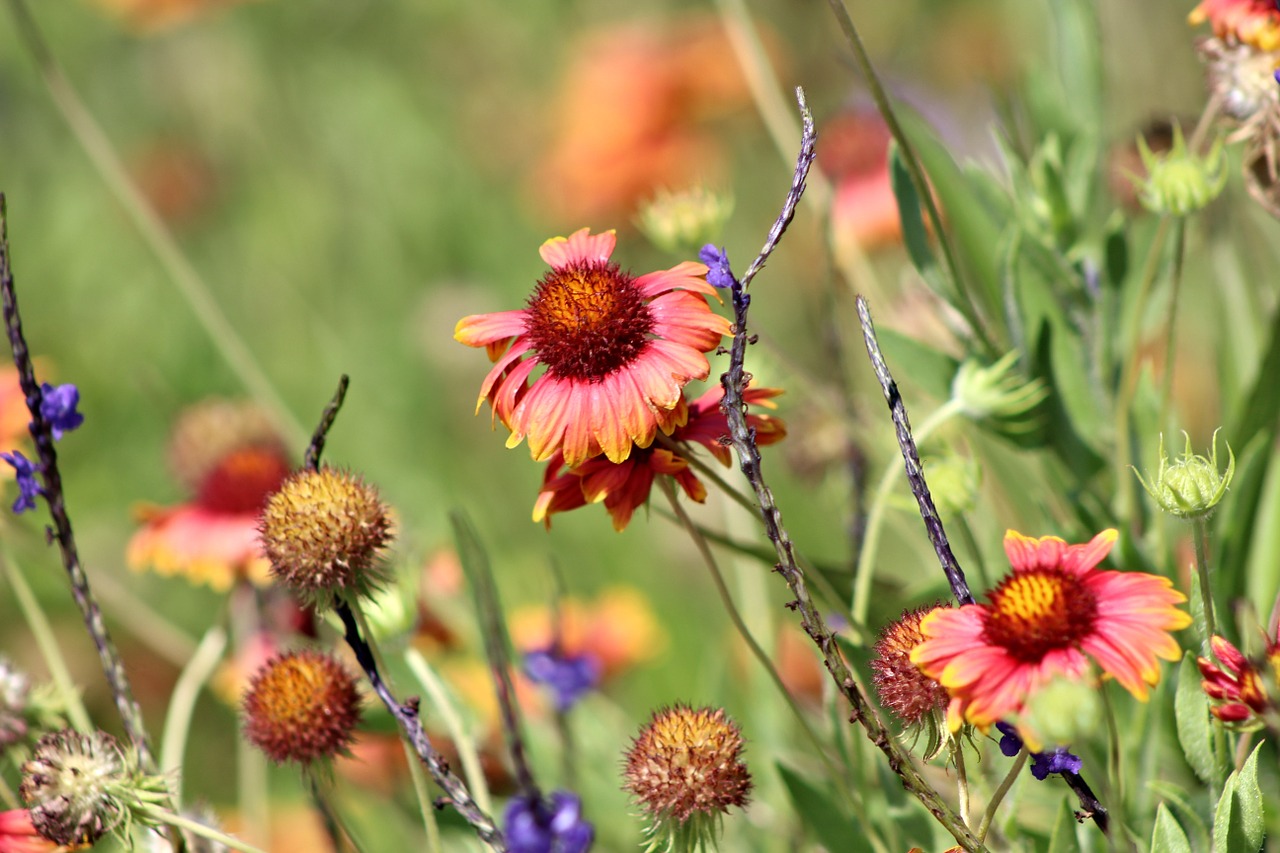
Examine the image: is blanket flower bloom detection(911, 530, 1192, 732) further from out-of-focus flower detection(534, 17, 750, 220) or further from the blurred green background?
out-of-focus flower detection(534, 17, 750, 220)

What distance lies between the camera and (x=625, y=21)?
369cm

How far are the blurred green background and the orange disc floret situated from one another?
0.64m

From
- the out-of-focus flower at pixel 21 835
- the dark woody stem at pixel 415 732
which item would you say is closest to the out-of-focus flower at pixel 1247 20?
the dark woody stem at pixel 415 732

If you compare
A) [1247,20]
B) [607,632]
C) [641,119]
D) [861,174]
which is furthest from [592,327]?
[641,119]

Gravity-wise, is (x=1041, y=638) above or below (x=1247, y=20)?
below

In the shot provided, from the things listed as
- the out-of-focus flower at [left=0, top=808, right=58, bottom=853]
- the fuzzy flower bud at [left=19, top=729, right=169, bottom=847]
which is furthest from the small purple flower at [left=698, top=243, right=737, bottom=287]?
the out-of-focus flower at [left=0, top=808, right=58, bottom=853]

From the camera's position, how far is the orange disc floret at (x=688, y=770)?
2.38 ft

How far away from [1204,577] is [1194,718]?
12 cm

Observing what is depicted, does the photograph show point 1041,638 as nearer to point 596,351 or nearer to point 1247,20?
point 596,351

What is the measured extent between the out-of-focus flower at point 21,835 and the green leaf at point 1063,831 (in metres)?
0.64

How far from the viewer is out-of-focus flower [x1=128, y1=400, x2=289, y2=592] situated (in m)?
1.39

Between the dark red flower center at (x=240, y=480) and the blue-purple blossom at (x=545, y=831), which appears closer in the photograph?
the blue-purple blossom at (x=545, y=831)

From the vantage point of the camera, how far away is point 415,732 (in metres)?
0.75

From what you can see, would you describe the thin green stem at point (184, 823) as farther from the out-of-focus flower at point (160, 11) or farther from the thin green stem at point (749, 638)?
the out-of-focus flower at point (160, 11)
